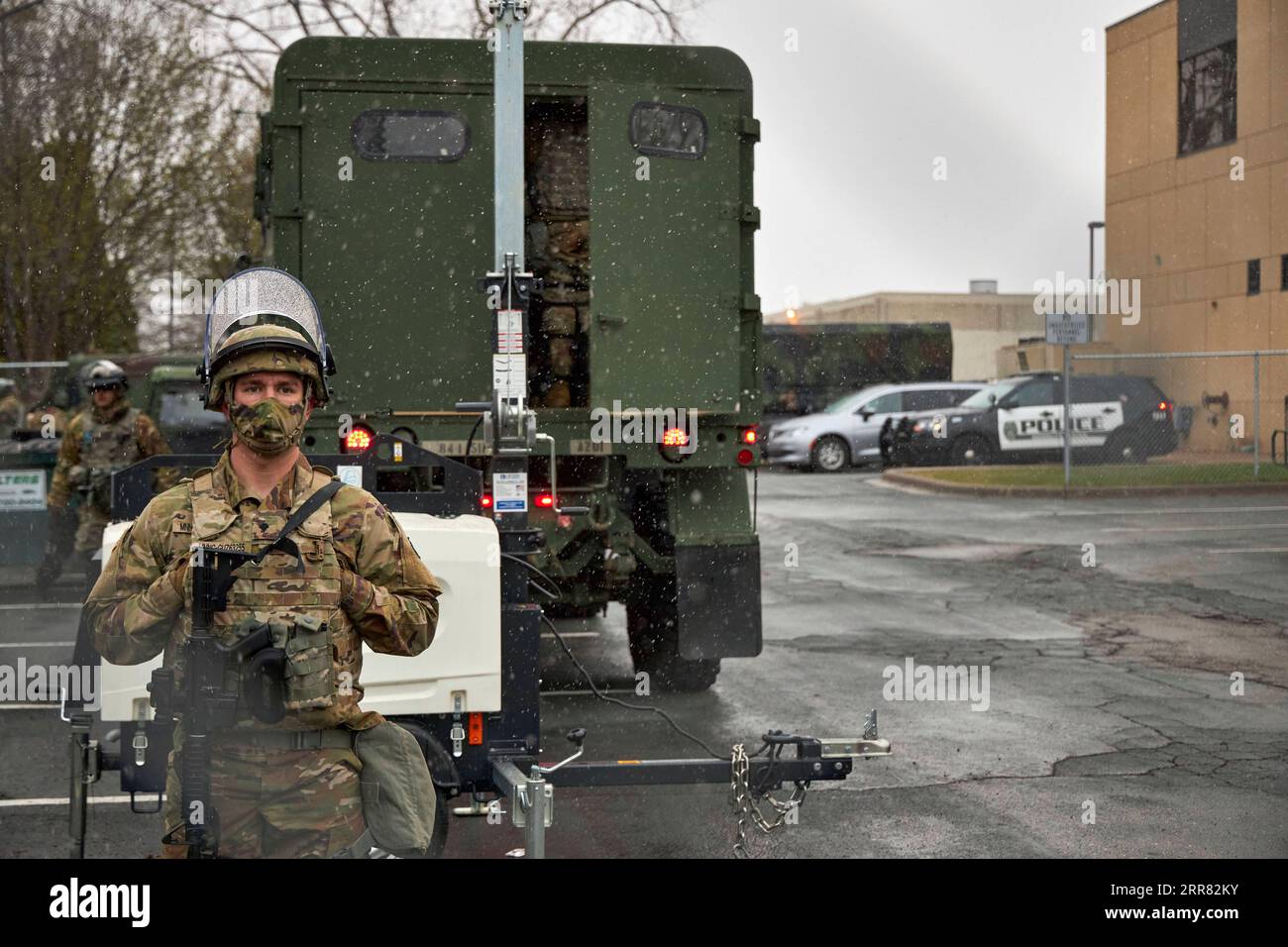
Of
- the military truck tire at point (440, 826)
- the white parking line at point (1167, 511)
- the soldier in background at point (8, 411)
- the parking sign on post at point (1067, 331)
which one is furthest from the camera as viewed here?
the parking sign on post at point (1067, 331)

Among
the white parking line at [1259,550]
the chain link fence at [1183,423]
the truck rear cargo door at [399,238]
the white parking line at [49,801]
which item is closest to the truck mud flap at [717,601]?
the truck rear cargo door at [399,238]

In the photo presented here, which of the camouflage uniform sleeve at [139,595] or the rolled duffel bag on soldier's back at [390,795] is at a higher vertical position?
the camouflage uniform sleeve at [139,595]

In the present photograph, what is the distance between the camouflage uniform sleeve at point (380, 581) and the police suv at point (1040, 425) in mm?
22728

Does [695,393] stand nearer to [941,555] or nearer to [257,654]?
[257,654]

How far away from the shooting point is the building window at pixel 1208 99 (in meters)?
29.3

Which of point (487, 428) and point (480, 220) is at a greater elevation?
point (480, 220)

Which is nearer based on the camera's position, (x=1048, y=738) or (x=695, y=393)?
(x=1048, y=738)

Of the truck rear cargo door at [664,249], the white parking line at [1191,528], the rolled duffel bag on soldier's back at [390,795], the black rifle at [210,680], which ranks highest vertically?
the truck rear cargo door at [664,249]

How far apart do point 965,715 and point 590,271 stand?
3.20 metres

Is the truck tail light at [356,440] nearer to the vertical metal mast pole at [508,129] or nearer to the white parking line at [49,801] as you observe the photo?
the vertical metal mast pole at [508,129]

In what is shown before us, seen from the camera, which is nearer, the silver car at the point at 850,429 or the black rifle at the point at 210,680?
the black rifle at the point at 210,680
